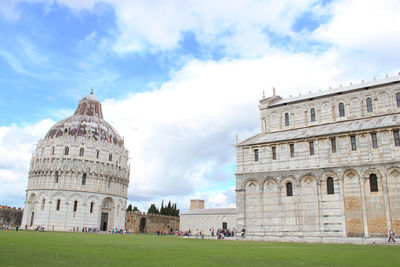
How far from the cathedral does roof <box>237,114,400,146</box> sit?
0.10 metres

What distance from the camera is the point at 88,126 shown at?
73938mm

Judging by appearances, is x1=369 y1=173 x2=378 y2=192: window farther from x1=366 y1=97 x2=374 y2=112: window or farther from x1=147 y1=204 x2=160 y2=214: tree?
x1=147 y1=204 x2=160 y2=214: tree

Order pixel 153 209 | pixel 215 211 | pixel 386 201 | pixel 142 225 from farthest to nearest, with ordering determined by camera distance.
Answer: pixel 153 209
pixel 215 211
pixel 142 225
pixel 386 201

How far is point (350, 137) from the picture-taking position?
34.2 metres

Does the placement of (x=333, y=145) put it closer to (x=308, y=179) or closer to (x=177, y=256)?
(x=308, y=179)

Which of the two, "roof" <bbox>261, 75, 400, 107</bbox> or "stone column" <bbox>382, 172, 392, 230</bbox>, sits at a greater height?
"roof" <bbox>261, 75, 400, 107</bbox>

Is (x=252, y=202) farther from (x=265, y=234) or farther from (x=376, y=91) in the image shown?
(x=376, y=91)

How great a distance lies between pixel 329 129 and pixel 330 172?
17.9 ft

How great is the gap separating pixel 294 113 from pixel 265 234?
16448mm

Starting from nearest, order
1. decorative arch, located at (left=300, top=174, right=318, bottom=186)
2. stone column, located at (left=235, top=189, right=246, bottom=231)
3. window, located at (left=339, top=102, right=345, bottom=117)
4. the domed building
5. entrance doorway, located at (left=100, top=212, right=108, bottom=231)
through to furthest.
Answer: decorative arch, located at (left=300, top=174, right=318, bottom=186) → stone column, located at (left=235, top=189, right=246, bottom=231) → window, located at (left=339, top=102, right=345, bottom=117) → the domed building → entrance doorway, located at (left=100, top=212, right=108, bottom=231)

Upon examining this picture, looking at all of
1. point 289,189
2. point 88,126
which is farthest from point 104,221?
point 289,189

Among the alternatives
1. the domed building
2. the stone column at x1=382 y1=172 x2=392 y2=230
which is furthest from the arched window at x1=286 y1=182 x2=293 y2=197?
the domed building

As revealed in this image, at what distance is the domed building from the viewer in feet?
217

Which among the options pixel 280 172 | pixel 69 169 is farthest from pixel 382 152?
pixel 69 169
